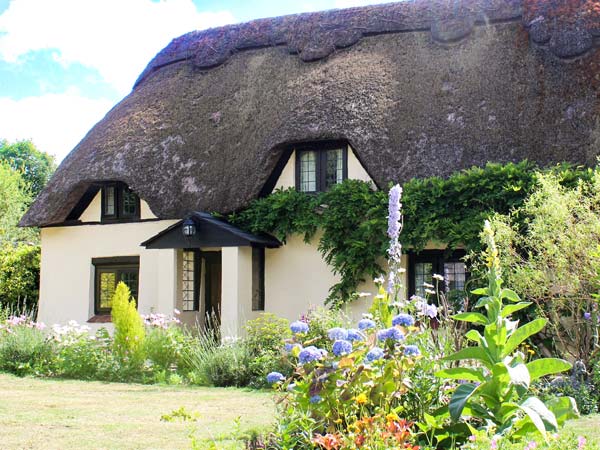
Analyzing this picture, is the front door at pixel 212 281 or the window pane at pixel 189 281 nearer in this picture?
the window pane at pixel 189 281

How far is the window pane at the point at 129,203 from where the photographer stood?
705 inches

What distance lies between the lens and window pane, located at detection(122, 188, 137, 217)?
17.9m

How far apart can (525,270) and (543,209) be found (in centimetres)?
88

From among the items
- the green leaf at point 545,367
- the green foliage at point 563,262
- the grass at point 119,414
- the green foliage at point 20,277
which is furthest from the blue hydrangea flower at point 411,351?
the green foliage at point 20,277

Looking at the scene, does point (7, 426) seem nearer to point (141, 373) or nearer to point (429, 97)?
point (141, 373)

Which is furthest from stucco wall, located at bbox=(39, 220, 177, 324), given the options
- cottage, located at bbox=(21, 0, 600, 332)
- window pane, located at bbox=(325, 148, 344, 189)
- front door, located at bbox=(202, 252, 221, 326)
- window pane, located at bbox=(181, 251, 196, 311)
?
window pane, located at bbox=(325, 148, 344, 189)

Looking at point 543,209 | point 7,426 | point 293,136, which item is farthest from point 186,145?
point 7,426

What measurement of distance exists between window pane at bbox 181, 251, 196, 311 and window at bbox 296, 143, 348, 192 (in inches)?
114

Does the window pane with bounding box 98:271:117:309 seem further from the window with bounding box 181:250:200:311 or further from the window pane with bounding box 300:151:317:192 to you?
the window pane with bounding box 300:151:317:192

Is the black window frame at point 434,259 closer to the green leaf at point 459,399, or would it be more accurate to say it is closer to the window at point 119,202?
the window at point 119,202

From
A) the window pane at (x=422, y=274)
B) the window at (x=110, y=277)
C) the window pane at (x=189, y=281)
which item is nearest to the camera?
the window pane at (x=422, y=274)

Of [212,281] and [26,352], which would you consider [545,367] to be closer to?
[26,352]

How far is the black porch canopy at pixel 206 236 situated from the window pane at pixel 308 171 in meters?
1.28

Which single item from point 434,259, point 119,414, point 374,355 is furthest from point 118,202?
point 374,355
